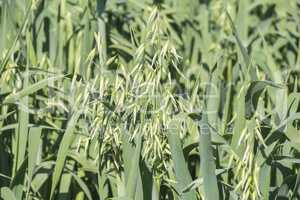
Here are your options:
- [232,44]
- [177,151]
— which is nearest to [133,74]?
[177,151]

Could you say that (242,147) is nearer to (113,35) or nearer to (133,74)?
(133,74)

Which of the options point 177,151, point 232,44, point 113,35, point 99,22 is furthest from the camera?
point 232,44

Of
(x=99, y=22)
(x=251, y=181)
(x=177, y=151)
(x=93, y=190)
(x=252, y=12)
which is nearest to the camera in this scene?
(x=251, y=181)

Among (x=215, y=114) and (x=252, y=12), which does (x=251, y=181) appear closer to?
(x=215, y=114)

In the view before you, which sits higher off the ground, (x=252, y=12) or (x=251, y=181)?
→ (x=252, y=12)

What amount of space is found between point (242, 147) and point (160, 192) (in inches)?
7.2

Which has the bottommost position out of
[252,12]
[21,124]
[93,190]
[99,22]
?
[93,190]

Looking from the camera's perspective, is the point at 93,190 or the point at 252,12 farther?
the point at 252,12

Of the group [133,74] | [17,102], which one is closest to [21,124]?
[17,102]

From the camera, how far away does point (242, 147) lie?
3.51ft

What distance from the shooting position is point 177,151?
1.02m

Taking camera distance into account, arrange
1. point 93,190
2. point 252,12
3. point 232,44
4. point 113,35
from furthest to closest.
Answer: point 252,12, point 232,44, point 113,35, point 93,190

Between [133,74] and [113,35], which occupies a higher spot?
[113,35]

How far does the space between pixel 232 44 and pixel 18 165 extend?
970 mm
